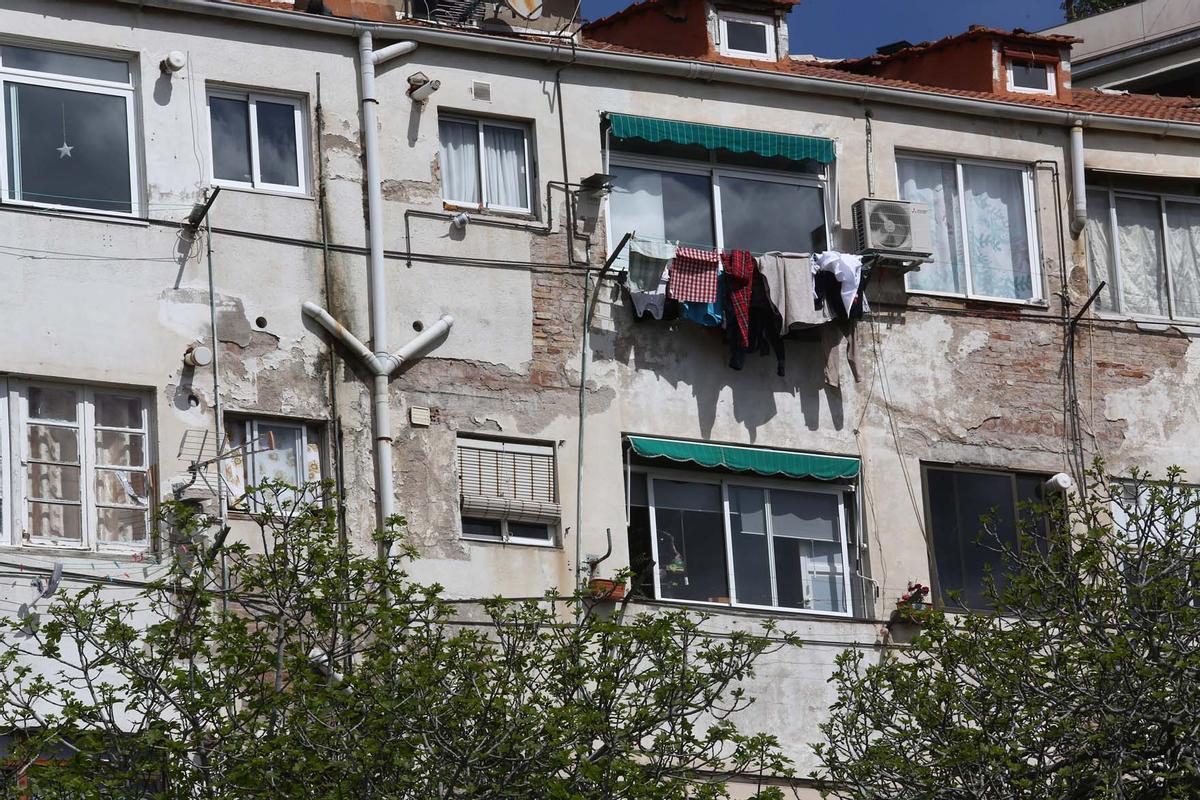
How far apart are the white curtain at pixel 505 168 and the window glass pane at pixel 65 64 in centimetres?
374

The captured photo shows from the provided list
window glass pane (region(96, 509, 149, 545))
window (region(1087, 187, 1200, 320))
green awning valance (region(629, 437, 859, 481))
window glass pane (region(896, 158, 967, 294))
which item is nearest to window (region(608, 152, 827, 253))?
window glass pane (region(896, 158, 967, 294))

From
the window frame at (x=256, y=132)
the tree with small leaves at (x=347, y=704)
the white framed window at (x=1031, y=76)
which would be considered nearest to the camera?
the tree with small leaves at (x=347, y=704)

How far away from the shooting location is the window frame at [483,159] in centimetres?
2580

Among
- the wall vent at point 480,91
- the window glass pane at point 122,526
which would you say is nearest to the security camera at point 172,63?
the wall vent at point 480,91

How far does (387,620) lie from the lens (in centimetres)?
2030

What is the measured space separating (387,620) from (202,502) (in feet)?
12.0

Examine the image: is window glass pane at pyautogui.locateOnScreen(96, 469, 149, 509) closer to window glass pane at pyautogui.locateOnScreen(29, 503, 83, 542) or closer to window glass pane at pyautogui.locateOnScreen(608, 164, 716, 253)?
window glass pane at pyautogui.locateOnScreen(29, 503, 83, 542)

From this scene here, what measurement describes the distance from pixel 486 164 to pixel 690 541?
4.28 m

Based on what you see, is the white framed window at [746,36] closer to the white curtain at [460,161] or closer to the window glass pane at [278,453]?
the white curtain at [460,161]

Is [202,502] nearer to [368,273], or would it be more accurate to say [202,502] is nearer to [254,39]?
[368,273]

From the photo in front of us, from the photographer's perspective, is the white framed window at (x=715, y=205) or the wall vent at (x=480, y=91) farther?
the white framed window at (x=715, y=205)

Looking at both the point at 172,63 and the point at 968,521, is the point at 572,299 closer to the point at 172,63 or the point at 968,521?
the point at 172,63

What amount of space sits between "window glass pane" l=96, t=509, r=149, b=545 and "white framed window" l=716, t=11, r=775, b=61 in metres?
8.51

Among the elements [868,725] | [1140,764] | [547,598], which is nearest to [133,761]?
[547,598]
